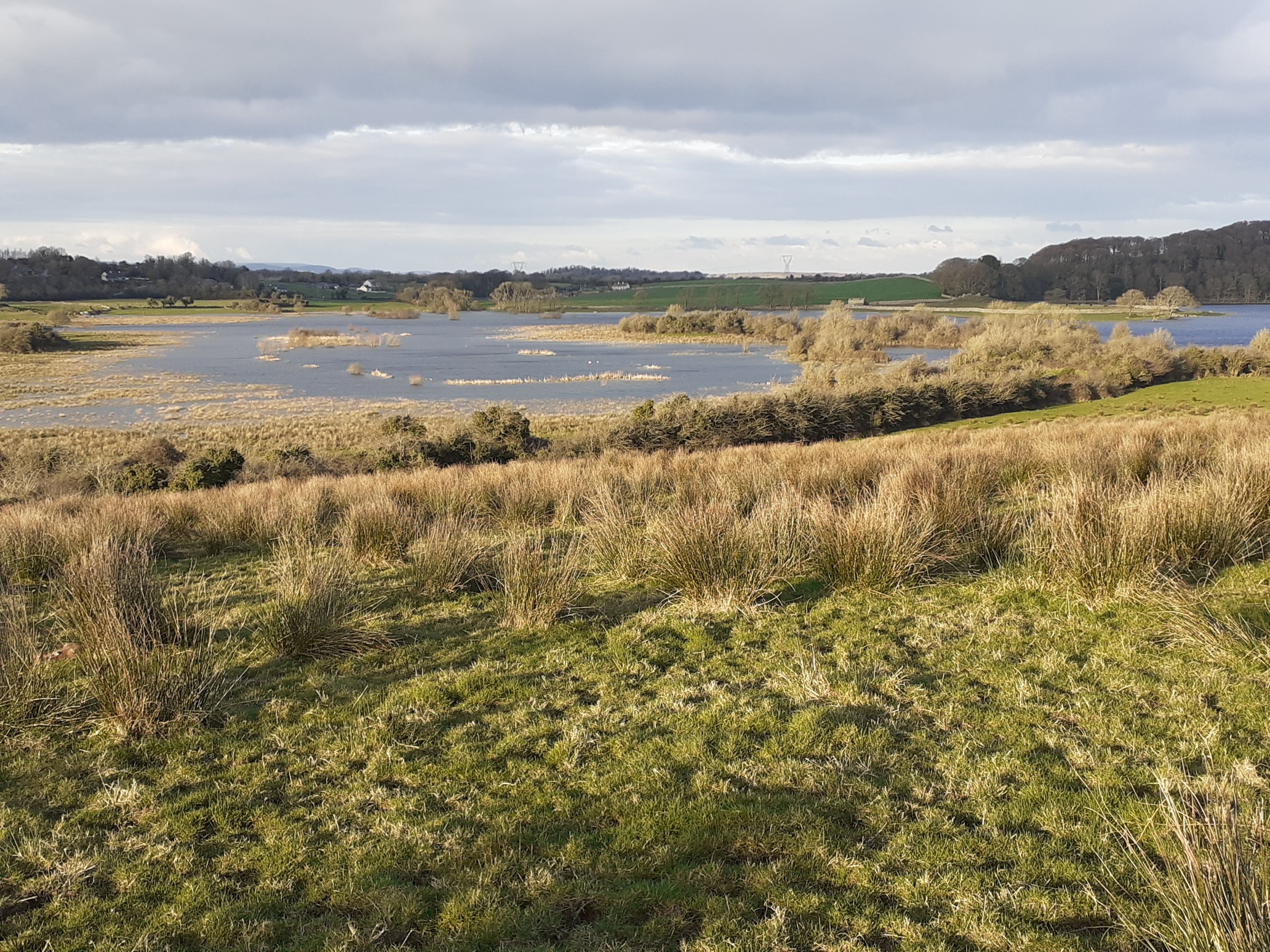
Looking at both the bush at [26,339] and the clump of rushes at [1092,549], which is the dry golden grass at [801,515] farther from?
the bush at [26,339]

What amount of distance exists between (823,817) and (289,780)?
9.83 feet

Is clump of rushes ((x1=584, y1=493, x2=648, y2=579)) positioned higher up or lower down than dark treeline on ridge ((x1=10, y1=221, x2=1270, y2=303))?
lower down

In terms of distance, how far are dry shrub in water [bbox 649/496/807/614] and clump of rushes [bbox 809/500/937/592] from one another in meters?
0.35

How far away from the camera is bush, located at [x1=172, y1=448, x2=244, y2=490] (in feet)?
69.5

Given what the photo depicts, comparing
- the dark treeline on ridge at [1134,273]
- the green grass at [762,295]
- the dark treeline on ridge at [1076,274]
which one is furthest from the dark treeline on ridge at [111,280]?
the dark treeline on ridge at [1134,273]

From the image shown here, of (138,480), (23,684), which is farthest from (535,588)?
(138,480)

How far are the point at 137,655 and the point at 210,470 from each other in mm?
19121

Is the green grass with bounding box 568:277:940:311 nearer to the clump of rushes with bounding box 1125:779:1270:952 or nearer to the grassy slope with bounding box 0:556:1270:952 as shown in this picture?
the grassy slope with bounding box 0:556:1270:952

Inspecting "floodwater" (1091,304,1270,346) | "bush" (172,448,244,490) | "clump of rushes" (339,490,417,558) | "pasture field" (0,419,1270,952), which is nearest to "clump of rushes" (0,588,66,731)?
"pasture field" (0,419,1270,952)

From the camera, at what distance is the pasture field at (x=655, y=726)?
3332mm

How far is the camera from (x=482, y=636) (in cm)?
691

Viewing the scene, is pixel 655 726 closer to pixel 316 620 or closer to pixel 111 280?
pixel 316 620

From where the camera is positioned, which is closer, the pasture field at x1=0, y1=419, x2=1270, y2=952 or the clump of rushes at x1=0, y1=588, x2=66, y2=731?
the pasture field at x1=0, y1=419, x2=1270, y2=952

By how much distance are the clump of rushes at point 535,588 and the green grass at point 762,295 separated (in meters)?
140
